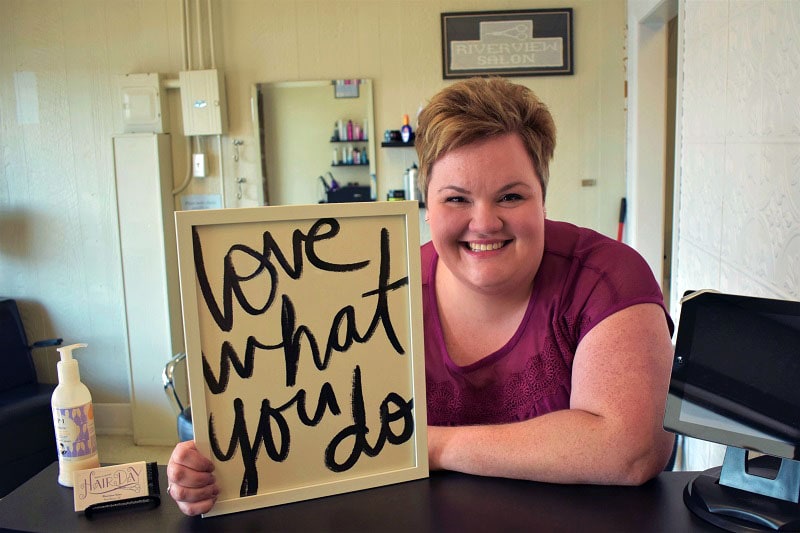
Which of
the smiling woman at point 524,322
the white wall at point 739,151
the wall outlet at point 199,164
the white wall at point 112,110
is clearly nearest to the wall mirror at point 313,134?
the white wall at point 112,110

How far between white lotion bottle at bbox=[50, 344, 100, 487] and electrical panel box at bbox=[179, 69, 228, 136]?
303 centimetres

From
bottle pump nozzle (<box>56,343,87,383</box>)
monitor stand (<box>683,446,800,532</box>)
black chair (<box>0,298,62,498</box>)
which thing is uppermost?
bottle pump nozzle (<box>56,343,87,383</box>)

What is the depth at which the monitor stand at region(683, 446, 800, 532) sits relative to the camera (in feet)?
2.44

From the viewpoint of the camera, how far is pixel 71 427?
958 millimetres

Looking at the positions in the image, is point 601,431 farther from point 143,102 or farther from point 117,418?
point 117,418

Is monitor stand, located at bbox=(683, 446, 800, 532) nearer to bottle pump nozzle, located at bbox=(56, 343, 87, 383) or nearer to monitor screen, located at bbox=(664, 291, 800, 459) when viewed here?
monitor screen, located at bbox=(664, 291, 800, 459)

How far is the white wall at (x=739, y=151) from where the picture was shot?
4.50 feet

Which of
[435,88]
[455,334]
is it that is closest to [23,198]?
[435,88]

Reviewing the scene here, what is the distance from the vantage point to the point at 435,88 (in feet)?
12.6

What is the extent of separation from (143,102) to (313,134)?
918mm

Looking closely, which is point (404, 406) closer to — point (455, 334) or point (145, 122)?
point (455, 334)

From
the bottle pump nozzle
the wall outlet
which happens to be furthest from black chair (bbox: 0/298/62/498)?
the bottle pump nozzle

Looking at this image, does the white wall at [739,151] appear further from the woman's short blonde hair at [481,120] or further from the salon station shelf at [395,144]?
the salon station shelf at [395,144]

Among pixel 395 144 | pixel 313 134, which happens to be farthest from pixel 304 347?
pixel 313 134
